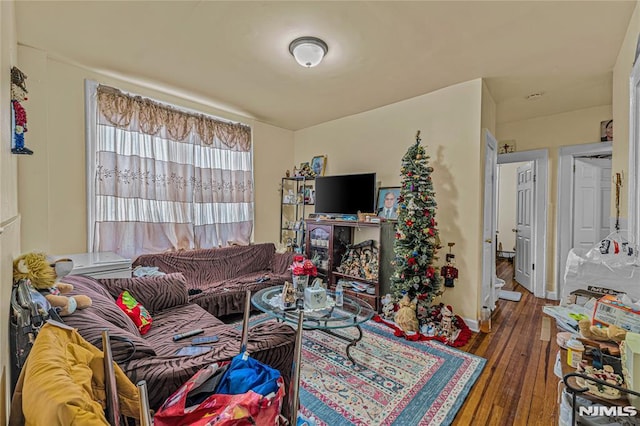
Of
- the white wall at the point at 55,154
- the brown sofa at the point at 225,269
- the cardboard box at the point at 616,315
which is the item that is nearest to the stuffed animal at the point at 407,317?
the brown sofa at the point at 225,269

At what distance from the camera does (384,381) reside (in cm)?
209

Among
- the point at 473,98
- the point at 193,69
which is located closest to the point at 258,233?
the point at 193,69

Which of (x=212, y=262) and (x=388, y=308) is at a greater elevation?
(x=212, y=262)

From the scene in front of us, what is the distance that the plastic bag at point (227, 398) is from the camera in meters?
1.01

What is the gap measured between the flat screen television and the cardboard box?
97.9 inches

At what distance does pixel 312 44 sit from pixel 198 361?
2.32 meters

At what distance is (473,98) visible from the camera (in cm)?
296

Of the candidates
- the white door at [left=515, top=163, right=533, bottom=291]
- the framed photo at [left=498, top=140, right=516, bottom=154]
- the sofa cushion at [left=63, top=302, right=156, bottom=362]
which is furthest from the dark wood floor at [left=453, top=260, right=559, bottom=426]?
the framed photo at [left=498, top=140, right=516, bottom=154]

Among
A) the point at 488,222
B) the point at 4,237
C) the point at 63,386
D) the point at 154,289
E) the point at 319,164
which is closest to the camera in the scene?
the point at 63,386

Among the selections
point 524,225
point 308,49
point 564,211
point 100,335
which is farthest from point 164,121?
point 524,225

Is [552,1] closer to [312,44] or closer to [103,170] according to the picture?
[312,44]

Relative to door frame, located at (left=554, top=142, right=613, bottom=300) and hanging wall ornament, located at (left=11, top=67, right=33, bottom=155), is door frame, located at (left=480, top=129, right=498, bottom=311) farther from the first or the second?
hanging wall ornament, located at (left=11, top=67, right=33, bottom=155)

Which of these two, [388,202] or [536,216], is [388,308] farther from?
[536,216]

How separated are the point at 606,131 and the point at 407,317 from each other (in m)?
3.53
